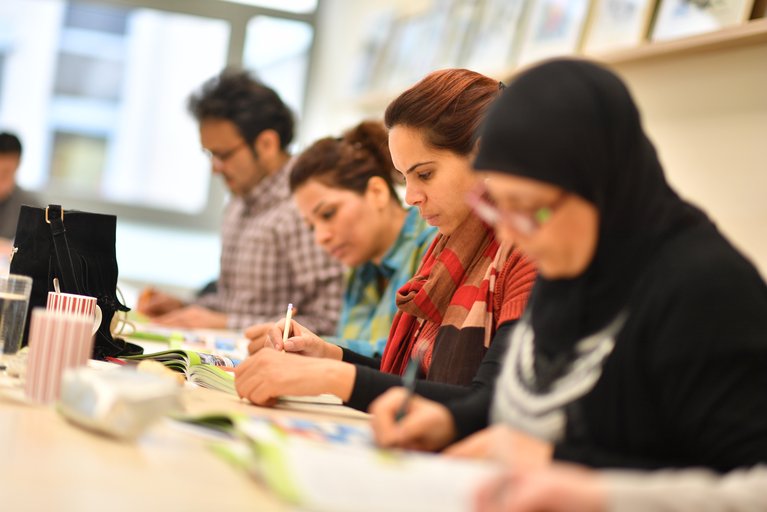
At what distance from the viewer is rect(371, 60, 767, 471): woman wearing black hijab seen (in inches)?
39.9

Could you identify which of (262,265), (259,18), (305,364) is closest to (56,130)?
(259,18)

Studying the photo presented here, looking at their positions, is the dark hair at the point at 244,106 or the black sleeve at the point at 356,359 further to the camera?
the dark hair at the point at 244,106

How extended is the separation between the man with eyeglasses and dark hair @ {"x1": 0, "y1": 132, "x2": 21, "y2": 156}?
3.85 ft

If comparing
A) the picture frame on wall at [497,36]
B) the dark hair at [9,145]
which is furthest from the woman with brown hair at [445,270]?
the dark hair at [9,145]

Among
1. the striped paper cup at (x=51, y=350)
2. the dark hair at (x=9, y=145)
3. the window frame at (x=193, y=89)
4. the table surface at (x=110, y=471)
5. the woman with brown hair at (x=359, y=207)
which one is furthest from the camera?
the window frame at (x=193, y=89)

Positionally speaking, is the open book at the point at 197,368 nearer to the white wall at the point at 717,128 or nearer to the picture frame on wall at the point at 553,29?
the white wall at the point at 717,128

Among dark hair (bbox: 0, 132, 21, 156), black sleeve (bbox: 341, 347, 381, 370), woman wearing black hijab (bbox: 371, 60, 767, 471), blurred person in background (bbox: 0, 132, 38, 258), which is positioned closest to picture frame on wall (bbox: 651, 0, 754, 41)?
black sleeve (bbox: 341, 347, 381, 370)

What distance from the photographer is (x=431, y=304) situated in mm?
1812

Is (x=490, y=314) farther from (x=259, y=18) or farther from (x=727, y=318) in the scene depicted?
(x=259, y=18)

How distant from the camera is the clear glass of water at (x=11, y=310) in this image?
57.9 inches

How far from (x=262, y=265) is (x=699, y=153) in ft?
5.44

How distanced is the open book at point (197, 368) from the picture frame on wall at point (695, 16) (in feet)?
4.75

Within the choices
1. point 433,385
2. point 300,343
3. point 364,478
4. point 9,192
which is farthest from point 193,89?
point 364,478

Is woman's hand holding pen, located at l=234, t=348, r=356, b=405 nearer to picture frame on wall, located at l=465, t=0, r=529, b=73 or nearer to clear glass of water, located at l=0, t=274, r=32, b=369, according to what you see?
clear glass of water, located at l=0, t=274, r=32, b=369
